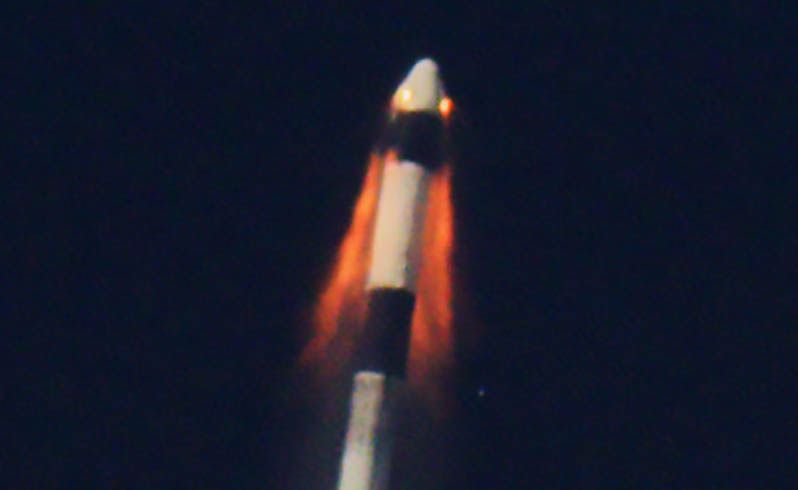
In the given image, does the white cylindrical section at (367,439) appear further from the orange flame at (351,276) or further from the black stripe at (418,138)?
the black stripe at (418,138)

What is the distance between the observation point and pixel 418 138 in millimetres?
3293

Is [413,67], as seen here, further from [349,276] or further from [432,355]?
[432,355]

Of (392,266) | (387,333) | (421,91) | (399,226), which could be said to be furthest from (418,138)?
(387,333)

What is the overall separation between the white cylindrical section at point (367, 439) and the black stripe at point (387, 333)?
0.04m

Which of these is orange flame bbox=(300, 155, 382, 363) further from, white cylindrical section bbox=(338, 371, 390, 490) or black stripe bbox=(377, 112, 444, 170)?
white cylindrical section bbox=(338, 371, 390, 490)

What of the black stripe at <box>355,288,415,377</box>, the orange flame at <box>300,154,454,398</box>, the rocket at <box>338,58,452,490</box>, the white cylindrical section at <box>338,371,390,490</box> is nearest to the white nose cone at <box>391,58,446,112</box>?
the rocket at <box>338,58,452,490</box>

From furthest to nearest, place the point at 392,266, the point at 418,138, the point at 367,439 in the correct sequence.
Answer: the point at 418,138 < the point at 392,266 < the point at 367,439

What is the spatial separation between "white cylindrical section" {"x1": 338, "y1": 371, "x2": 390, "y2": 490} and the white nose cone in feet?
2.83

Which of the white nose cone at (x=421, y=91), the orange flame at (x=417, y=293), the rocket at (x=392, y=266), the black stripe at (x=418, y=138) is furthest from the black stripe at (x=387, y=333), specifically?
the white nose cone at (x=421, y=91)

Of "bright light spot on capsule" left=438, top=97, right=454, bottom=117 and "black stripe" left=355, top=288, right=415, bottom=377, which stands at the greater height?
"bright light spot on capsule" left=438, top=97, right=454, bottom=117

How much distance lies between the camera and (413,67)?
3.44 m

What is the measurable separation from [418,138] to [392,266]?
43 cm

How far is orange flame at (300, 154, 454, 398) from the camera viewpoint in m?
3.35

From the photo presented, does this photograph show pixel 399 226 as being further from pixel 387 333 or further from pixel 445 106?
pixel 445 106
